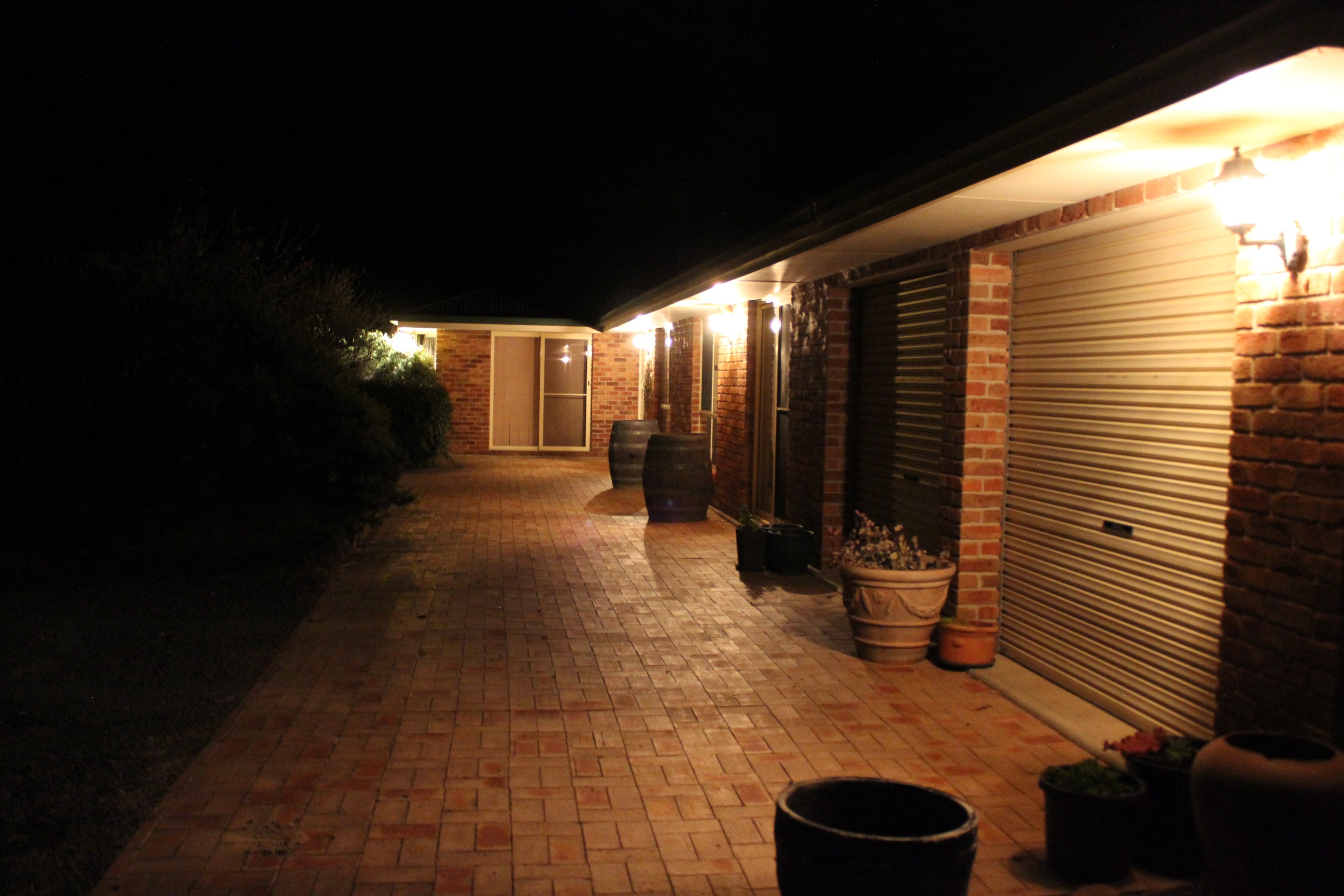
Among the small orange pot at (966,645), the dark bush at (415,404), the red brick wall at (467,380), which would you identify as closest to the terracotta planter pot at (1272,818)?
the small orange pot at (966,645)

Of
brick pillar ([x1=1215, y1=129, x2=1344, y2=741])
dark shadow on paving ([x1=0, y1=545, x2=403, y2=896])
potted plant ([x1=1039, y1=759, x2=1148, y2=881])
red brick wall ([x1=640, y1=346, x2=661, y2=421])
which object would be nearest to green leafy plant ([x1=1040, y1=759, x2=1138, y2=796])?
potted plant ([x1=1039, y1=759, x2=1148, y2=881])

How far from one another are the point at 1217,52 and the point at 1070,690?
132 inches

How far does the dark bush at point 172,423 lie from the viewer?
7832mm

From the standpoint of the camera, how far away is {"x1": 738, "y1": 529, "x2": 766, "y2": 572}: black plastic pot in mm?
8828

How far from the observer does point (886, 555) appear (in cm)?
604

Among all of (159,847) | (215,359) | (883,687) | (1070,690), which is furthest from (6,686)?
(1070,690)

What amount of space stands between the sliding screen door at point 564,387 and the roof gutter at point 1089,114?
15.0m

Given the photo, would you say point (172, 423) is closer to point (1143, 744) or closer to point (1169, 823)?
point (1143, 744)

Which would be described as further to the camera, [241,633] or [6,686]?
[241,633]

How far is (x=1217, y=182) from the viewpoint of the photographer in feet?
12.4

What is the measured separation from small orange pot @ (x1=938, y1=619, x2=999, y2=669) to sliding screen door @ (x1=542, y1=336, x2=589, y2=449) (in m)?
16.2

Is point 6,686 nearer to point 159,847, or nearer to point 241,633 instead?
point 241,633

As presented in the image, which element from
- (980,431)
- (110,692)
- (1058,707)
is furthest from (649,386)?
(1058,707)

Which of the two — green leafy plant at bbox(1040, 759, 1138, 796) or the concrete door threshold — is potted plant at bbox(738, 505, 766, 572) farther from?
green leafy plant at bbox(1040, 759, 1138, 796)
